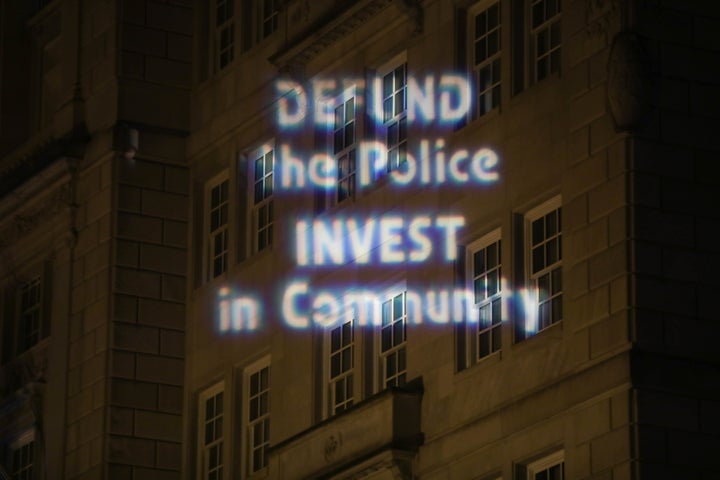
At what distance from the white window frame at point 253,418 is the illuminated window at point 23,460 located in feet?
19.2

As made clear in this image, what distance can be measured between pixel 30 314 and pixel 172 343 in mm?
4415

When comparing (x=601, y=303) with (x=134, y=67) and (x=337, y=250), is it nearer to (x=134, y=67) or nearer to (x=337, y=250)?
(x=337, y=250)

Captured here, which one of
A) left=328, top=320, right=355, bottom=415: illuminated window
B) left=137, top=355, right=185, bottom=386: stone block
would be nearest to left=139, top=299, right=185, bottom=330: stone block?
left=137, top=355, right=185, bottom=386: stone block

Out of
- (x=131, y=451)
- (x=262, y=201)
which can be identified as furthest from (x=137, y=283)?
(x=262, y=201)

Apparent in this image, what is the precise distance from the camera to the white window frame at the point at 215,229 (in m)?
43.1

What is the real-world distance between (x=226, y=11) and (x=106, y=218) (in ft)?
14.1

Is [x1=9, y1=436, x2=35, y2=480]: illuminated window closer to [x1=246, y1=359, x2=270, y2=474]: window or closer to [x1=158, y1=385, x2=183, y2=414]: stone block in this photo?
[x1=158, y1=385, x2=183, y2=414]: stone block

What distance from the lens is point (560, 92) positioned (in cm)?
3459

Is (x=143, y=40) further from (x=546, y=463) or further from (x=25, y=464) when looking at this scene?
(x=546, y=463)

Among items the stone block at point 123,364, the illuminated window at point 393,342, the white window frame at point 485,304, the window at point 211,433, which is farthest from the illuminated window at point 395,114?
the stone block at point 123,364

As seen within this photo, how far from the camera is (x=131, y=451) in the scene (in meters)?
43.1

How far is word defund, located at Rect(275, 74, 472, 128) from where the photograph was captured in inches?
1457

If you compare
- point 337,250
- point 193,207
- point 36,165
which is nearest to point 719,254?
point 337,250

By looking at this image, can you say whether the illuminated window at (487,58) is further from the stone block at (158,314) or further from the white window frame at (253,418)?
the stone block at (158,314)
